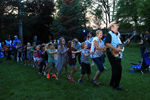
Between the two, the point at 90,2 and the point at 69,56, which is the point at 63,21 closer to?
the point at 90,2

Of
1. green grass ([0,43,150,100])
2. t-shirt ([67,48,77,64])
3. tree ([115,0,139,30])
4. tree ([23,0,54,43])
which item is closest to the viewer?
green grass ([0,43,150,100])

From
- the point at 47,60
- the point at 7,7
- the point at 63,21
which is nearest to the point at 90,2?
the point at 63,21

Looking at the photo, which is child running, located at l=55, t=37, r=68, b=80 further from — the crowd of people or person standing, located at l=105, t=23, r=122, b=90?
person standing, located at l=105, t=23, r=122, b=90

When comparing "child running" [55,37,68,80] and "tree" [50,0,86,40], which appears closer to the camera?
"child running" [55,37,68,80]

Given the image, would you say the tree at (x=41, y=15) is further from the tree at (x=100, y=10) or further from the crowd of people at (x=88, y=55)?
the crowd of people at (x=88, y=55)

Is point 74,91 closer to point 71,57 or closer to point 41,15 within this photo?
point 71,57

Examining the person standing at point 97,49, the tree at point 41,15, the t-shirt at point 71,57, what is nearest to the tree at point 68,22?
the tree at point 41,15

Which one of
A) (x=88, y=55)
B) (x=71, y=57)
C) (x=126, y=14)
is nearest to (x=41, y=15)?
(x=126, y=14)

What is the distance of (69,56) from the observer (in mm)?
5840

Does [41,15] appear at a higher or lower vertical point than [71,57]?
higher

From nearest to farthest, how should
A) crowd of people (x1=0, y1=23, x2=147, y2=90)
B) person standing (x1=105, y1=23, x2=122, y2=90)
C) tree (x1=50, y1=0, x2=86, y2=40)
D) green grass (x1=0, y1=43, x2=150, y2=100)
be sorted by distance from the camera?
green grass (x1=0, y1=43, x2=150, y2=100) → person standing (x1=105, y1=23, x2=122, y2=90) → crowd of people (x1=0, y1=23, x2=147, y2=90) → tree (x1=50, y1=0, x2=86, y2=40)

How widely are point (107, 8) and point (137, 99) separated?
3595cm

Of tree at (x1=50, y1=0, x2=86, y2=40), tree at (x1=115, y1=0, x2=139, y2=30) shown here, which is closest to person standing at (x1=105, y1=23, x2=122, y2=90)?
tree at (x1=50, y1=0, x2=86, y2=40)

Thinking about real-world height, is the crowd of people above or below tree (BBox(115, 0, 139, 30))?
below
